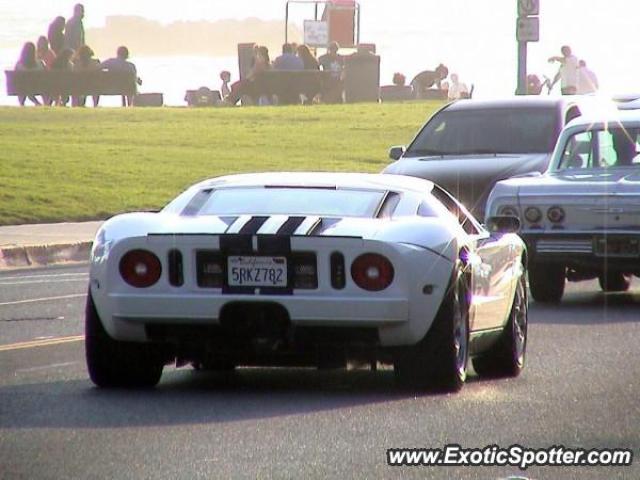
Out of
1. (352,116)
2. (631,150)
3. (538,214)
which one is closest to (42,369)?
(538,214)

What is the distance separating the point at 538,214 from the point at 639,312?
1124 mm

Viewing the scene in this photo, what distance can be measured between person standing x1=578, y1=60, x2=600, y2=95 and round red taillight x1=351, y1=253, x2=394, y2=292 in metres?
32.4

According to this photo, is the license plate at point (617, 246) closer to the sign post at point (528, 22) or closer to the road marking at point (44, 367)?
the road marking at point (44, 367)

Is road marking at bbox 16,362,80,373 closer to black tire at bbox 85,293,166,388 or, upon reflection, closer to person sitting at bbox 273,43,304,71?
black tire at bbox 85,293,166,388

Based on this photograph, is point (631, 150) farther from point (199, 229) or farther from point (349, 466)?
point (349, 466)

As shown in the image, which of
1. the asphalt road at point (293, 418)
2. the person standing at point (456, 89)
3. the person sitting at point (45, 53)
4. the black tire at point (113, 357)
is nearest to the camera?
the asphalt road at point (293, 418)

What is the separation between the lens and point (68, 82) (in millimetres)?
43531

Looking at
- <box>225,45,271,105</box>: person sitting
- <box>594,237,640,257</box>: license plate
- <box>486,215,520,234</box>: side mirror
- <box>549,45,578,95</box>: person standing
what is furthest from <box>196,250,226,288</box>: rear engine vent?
<box>225,45,271,105</box>: person sitting

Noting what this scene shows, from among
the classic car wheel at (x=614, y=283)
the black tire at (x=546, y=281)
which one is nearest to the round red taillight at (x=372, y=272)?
the black tire at (x=546, y=281)

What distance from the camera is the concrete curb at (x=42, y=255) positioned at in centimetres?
2195

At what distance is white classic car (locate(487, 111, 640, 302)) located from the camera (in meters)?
16.0

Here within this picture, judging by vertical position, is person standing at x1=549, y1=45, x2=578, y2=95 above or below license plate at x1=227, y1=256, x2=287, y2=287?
below

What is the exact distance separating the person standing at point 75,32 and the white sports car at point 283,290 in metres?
34.7

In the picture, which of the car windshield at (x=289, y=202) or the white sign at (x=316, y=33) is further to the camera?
the white sign at (x=316, y=33)
